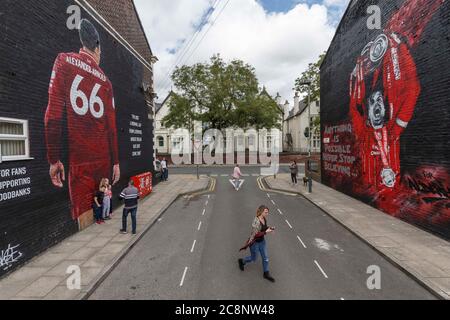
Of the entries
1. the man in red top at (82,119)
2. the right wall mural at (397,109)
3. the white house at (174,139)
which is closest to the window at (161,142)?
the white house at (174,139)

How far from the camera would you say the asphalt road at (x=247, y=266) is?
5.56 m

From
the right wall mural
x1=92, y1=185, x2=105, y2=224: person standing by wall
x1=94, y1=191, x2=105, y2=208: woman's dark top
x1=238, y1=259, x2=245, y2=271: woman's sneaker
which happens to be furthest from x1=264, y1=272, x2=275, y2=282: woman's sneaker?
x1=94, y1=191, x2=105, y2=208: woman's dark top

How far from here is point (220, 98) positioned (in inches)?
1531

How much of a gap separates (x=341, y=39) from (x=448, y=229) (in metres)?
12.7

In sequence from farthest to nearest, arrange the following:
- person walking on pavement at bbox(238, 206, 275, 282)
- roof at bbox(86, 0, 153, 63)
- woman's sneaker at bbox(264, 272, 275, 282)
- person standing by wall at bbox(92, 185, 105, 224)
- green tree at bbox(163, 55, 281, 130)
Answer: green tree at bbox(163, 55, 281, 130) < roof at bbox(86, 0, 153, 63) < person standing by wall at bbox(92, 185, 105, 224) < person walking on pavement at bbox(238, 206, 275, 282) < woman's sneaker at bbox(264, 272, 275, 282)

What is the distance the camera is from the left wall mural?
6.69m

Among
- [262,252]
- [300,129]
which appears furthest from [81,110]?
[300,129]

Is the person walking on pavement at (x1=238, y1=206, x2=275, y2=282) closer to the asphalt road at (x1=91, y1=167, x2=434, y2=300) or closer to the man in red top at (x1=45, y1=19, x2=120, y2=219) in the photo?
the asphalt road at (x1=91, y1=167, x2=434, y2=300)

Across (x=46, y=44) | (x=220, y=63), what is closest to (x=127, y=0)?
(x=46, y=44)

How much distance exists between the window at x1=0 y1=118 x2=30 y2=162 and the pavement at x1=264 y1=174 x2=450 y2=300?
10.1m

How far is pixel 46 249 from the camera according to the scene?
25.9 feet

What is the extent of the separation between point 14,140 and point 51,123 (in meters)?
1.57

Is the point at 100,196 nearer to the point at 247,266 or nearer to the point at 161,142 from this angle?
the point at 247,266
